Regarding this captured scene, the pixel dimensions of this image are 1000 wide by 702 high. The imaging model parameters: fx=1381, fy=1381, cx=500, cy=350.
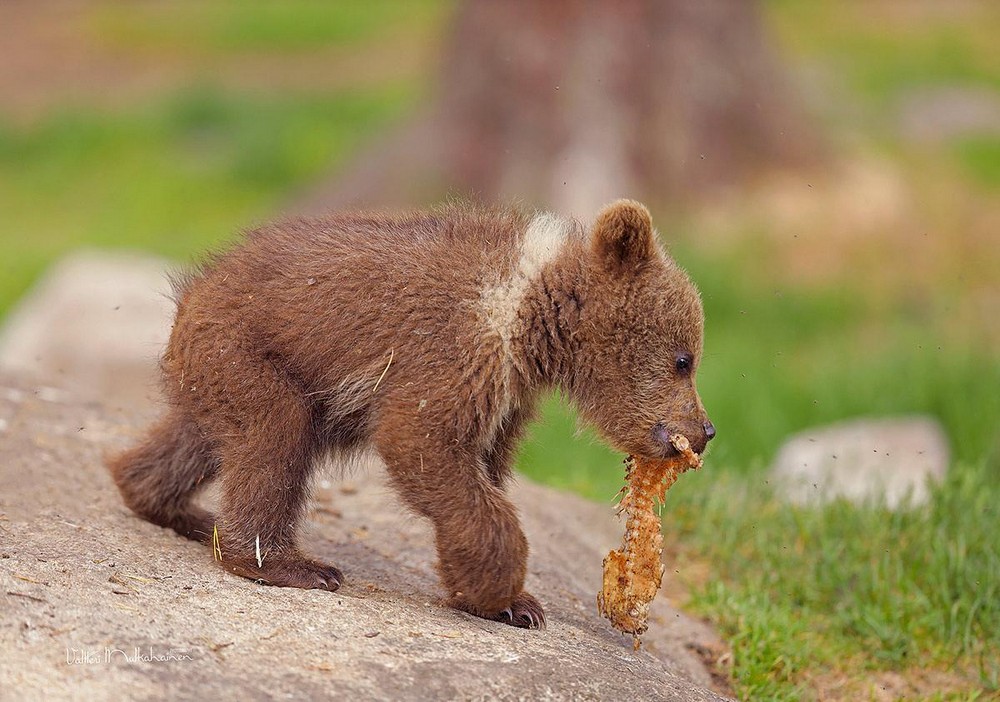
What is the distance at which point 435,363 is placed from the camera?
4527mm

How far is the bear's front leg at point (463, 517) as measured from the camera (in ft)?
14.7

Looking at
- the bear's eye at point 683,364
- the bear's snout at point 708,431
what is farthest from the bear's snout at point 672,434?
the bear's eye at point 683,364

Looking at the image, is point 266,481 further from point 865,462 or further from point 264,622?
point 865,462

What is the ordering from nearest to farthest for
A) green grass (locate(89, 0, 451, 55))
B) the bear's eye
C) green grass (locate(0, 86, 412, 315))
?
1. the bear's eye
2. green grass (locate(0, 86, 412, 315))
3. green grass (locate(89, 0, 451, 55))

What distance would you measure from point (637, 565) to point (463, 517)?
0.75 m

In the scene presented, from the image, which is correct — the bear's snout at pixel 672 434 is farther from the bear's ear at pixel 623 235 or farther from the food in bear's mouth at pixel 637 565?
the bear's ear at pixel 623 235

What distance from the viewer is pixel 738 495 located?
→ 6902 mm

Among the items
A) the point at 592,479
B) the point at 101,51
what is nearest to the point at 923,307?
the point at 592,479

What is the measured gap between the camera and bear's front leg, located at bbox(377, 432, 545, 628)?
447 centimetres

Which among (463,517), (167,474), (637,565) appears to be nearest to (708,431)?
(637,565)

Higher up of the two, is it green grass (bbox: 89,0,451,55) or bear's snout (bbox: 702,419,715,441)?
green grass (bbox: 89,0,451,55)

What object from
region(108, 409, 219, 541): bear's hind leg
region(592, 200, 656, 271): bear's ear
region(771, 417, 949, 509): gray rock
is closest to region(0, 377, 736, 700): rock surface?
region(108, 409, 219, 541): bear's hind leg

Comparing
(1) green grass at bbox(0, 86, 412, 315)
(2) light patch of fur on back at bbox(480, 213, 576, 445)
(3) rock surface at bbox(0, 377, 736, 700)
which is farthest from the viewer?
(1) green grass at bbox(0, 86, 412, 315)

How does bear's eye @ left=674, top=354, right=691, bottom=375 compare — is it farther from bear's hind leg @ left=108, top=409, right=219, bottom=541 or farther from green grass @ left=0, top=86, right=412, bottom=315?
green grass @ left=0, top=86, right=412, bottom=315
